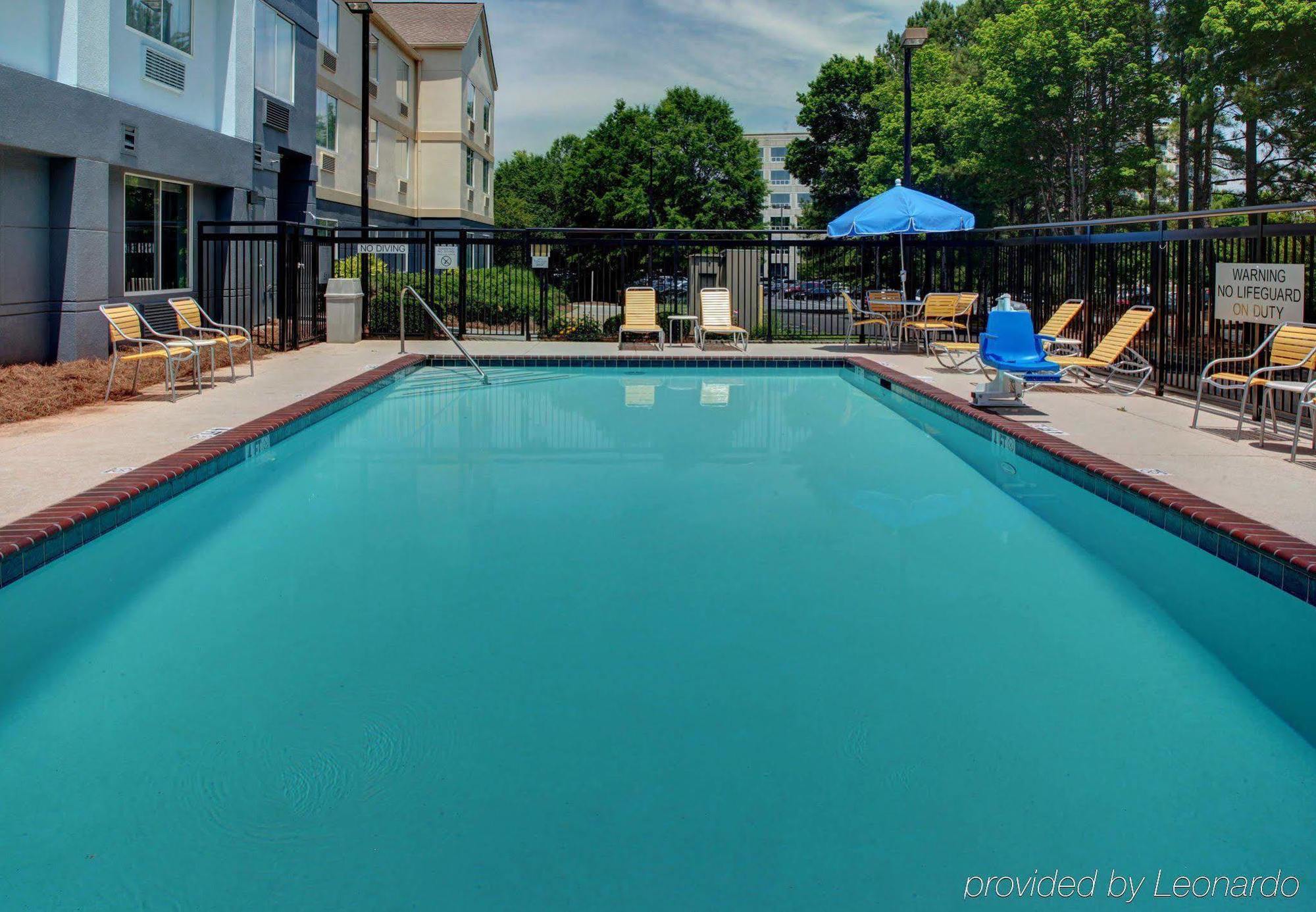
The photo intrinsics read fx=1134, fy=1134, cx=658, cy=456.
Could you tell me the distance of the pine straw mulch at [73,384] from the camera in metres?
9.35

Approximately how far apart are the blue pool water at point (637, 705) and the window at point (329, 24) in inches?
909

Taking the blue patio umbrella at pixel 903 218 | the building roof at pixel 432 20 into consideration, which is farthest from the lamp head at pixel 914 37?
the building roof at pixel 432 20

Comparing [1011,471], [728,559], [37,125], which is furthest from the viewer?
[37,125]

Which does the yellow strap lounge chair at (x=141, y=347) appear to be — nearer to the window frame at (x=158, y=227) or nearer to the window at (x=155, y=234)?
the window frame at (x=158, y=227)

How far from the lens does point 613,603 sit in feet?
17.0

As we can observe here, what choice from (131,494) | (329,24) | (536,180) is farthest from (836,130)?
(131,494)

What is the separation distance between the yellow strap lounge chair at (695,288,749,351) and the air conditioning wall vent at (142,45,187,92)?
8.02 m

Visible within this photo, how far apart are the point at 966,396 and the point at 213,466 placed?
745 cm

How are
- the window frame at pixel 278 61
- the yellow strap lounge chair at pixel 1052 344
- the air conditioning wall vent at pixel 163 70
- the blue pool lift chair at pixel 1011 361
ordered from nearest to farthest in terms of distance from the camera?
the blue pool lift chair at pixel 1011 361, the yellow strap lounge chair at pixel 1052 344, the air conditioning wall vent at pixel 163 70, the window frame at pixel 278 61

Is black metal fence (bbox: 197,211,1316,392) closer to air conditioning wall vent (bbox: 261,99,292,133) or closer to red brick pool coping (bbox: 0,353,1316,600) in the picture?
air conditioning wall vent (bbox: 261,99,292,133)

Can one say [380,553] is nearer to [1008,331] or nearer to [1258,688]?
[1258,688]

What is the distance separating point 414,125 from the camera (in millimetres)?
37031

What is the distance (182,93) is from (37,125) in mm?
4407

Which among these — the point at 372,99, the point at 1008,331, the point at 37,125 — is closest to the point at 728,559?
the point at 1008,331
